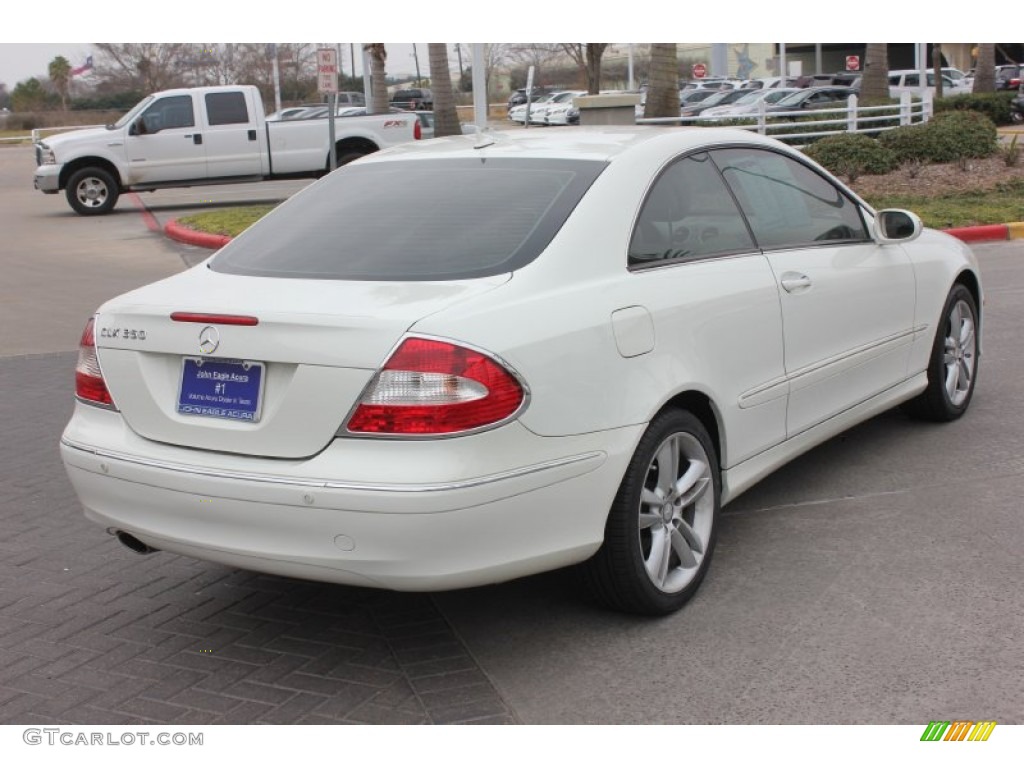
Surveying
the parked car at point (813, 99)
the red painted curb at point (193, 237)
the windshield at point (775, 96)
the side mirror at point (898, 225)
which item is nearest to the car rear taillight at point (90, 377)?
the side mirror at point (898, 225)

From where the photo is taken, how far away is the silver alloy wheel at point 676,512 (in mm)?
4133

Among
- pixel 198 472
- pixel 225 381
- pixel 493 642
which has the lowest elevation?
pixel 493 642

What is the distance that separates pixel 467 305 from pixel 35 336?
7.58m

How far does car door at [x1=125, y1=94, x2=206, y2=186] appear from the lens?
21.8 meters

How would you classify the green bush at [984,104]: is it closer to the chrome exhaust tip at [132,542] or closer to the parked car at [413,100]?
the parked car at [413,100]

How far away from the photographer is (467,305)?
366 cm

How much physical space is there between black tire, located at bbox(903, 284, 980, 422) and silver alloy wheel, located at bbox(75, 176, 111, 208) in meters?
18.4

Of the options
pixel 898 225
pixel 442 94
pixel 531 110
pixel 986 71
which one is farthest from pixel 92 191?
pixel 531 110

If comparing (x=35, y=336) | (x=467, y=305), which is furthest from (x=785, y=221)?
(x=35, y=336)

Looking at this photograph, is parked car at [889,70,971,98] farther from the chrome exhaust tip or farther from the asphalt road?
the chrome exhaust tip

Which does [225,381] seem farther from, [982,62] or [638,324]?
[982,62]

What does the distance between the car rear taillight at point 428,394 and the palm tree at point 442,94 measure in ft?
70.8

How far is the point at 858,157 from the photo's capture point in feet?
58.2

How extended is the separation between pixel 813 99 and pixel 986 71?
5024mm
